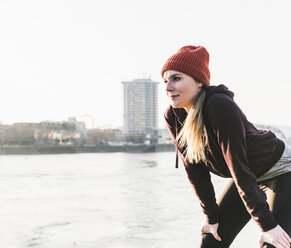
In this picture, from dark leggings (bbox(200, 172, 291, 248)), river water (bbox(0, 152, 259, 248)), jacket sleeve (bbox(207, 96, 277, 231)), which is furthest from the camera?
river water (bbox(0, 152, 259, 248))

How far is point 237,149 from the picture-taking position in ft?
5.13

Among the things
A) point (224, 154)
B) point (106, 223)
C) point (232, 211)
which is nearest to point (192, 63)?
point (224, 154)

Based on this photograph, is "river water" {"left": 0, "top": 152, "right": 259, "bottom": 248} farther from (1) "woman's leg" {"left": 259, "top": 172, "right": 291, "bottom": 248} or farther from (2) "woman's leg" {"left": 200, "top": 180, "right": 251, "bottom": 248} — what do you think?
(1) "woman's leg" {"left": 259, "top": 172, "right": 291, "bottom": 248}

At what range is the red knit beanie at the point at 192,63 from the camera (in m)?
1.71

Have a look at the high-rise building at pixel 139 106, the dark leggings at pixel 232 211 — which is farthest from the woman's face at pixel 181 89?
the high-rise building at pixel 139 106

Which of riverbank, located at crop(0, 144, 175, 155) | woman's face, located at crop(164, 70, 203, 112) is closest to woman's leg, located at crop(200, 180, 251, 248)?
woman's face, located at crop(164, 70, 203, 112)

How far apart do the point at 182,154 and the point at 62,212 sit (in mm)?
4498

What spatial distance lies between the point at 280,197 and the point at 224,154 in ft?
1.15

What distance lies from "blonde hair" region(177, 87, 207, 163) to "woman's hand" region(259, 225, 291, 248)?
1.29 feet

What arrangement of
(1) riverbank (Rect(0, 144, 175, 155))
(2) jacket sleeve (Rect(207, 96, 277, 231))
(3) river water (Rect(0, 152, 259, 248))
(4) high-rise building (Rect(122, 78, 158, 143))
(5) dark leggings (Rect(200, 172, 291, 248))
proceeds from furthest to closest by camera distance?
(4) high-rise building (Rect(122, 78, 158, 143)), (1) riverbank (Rect(0, 144, 175, 155)), (3) river water (Rect(0, 152, 259, 248)), (5) dark leggings (Rect(200, 172, 291, 248)), (2) jacket sleeve (Rect(207, 96, 277, 231))

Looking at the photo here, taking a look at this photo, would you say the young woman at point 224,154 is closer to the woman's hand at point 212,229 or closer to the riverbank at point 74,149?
the woman's hand at point 212,229

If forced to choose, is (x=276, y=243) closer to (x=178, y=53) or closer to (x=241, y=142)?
(x=241, y=142)

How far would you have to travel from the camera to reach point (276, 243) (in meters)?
1.57

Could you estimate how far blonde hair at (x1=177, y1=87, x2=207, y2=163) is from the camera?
1657mm
